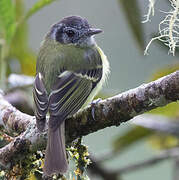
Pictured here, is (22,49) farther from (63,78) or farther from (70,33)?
(63,78)

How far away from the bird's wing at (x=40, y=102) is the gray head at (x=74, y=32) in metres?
0.53

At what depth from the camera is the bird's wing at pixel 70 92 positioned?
2316mm

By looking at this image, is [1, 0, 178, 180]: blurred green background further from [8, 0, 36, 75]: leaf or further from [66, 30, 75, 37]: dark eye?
[66, 30, 75, 37]: dark eye

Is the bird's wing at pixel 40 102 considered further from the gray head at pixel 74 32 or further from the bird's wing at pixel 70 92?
the gray head at pixel 74 32

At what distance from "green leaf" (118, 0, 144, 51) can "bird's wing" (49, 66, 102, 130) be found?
0.29m

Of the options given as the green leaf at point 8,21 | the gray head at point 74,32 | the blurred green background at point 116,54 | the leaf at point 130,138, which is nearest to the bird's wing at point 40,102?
the green leaf at point 8,21

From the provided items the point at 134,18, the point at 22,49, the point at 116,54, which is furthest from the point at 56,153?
the point at 116,54

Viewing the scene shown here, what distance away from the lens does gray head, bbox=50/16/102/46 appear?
3213 mm

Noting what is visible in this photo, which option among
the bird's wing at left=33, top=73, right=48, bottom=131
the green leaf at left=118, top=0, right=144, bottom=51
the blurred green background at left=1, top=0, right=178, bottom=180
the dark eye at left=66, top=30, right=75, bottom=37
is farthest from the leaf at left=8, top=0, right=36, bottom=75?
the blurred green background at left=1, top=0, right=178, bottom=180

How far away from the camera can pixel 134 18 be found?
2.96 m

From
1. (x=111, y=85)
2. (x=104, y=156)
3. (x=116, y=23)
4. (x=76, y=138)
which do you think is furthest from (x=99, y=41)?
(x=76, y=138)

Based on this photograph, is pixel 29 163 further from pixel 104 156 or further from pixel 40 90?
pixel 104 156

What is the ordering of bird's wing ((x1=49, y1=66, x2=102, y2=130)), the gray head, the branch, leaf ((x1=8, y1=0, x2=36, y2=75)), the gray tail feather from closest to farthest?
the branch < the gray tail feather < bird's wing ((x1=49, y1=66, x2=102, y2=130)) < the gray head < leaf ((x1=8, y1=0, x2=36, y2=75))

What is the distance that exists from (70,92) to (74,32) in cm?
83
